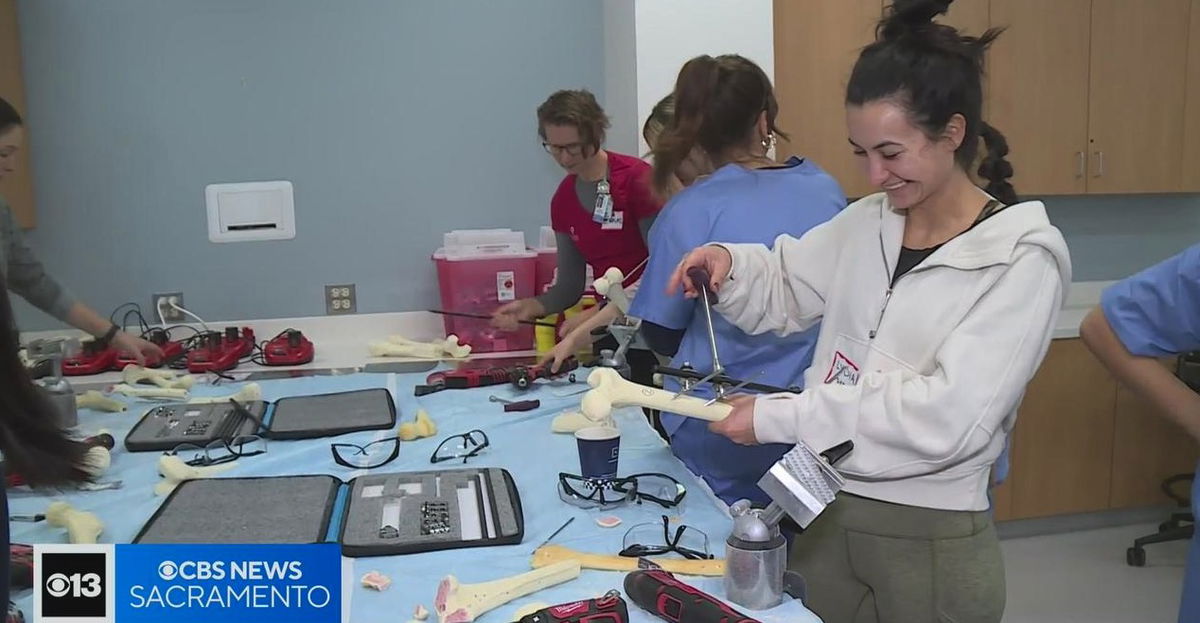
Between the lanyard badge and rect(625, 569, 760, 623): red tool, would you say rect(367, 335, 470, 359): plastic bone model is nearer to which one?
the lanyard badge

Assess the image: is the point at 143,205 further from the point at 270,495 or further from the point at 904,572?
the point at 904,572

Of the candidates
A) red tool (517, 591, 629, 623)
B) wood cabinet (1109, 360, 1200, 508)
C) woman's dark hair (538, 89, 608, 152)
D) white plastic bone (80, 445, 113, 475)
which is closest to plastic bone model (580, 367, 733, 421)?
red tool (517, 591, 629, 623)

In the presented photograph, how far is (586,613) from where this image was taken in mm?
1055

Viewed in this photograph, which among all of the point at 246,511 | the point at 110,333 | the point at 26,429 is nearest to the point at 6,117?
the point at 110,333

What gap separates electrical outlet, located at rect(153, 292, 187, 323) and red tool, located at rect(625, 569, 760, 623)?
2.68 m

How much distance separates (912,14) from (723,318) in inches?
25.6

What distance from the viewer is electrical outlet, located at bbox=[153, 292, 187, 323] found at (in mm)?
3289

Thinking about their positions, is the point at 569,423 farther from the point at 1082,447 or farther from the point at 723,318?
the point at 1082,447

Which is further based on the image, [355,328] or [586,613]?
[355,328]

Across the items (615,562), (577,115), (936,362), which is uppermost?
(577,115)

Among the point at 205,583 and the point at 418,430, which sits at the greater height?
the point at 205,583

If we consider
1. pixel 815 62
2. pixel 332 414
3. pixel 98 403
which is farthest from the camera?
pixel 815 62

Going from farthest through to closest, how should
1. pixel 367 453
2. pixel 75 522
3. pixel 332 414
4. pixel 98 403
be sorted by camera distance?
pixel 98 403
pixel 332 414
pixel 367 453
pixel 75 522

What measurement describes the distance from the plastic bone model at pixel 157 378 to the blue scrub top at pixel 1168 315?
2267mm
